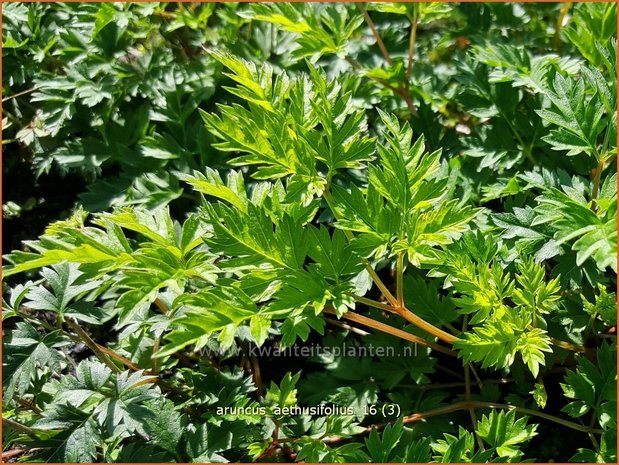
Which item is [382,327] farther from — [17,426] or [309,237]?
[17,426]

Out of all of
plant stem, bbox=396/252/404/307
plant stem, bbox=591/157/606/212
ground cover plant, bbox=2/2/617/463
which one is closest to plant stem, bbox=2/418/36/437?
ground cover plant, bbox=2/2/617/463

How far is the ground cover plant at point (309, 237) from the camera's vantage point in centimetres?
158

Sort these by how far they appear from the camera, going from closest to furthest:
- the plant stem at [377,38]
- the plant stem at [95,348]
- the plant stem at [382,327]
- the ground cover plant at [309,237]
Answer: the ground cover plant at [309,237] → the plant stem at [382,327] → the plant stem at [95,348] → the plant stem at [377,38]

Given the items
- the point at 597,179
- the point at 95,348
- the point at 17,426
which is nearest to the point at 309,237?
the point at 95,348

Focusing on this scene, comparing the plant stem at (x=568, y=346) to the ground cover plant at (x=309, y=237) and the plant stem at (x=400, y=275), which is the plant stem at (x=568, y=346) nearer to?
the ground cover plant at (x=309, y=237)

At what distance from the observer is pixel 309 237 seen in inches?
62.9

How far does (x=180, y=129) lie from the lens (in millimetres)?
2361

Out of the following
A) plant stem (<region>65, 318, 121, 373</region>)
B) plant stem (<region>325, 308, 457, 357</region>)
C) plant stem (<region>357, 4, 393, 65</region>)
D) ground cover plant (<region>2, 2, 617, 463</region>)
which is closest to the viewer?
ground cover plant (<region>2, 2, 617, 463</region>)

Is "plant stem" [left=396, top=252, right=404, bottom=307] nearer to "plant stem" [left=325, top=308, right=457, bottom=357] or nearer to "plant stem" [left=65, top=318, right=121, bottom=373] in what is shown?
"plant stem" [left=325, top=308, right=457, bottom=357]

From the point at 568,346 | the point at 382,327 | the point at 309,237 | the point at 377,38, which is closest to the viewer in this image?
the point at 309,237

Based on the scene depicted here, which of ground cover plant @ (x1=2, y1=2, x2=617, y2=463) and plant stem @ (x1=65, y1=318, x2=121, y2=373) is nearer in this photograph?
ground cover plant @ (x1=2, y1=2, x2=617, y2=463)

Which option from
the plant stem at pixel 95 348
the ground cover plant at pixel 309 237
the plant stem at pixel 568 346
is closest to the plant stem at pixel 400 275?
the ground cover plant at pixel 309 237

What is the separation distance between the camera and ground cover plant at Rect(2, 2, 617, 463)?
62.0 inches

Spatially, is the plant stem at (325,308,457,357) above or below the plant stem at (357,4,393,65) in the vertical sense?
below
